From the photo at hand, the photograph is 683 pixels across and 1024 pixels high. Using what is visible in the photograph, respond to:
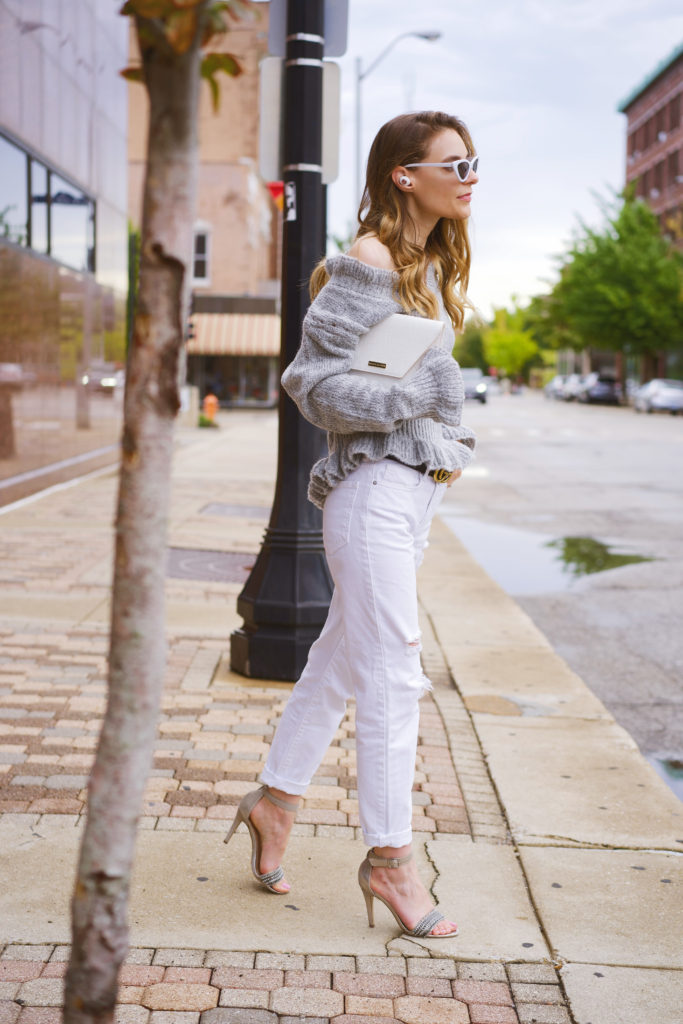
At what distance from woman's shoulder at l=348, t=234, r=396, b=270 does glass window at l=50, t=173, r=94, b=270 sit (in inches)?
484

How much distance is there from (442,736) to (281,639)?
0.94 m

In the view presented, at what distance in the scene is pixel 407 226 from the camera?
121 inches

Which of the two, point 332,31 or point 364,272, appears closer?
point 364,272

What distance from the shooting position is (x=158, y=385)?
1.62 metres

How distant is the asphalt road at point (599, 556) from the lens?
651 cm

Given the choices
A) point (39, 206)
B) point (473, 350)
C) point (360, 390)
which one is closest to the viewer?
point (360, 390)

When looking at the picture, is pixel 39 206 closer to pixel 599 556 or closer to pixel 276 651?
pixel 599 556

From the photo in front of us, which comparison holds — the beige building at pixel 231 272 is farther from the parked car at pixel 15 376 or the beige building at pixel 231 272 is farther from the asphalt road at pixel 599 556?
the parked car at pixel 15 376

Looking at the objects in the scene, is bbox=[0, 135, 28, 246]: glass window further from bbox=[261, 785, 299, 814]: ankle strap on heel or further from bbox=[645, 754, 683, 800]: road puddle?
bbox=[261, 785, 299, 814]: ankle strap on heel

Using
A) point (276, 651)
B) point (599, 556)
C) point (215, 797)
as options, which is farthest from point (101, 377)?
point (215, 797)

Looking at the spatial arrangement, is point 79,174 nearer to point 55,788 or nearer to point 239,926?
point 55,788

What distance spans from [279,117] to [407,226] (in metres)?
2.76

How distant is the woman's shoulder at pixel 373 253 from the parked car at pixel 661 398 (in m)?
47.6

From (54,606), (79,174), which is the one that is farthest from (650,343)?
(54,606)
